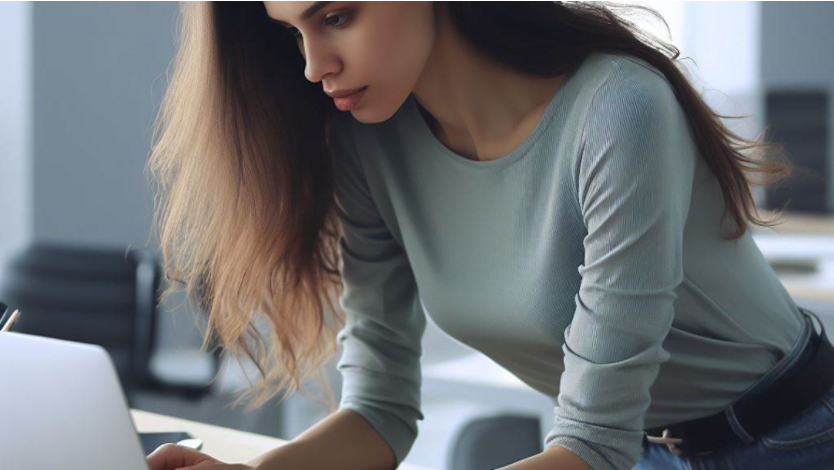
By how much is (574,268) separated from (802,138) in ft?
11.2

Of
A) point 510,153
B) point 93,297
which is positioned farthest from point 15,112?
point 510,153

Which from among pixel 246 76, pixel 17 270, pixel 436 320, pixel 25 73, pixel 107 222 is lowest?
pixel 107 222

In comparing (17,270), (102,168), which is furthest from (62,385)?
(102,168)

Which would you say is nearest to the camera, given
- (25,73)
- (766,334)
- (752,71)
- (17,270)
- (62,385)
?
(62,385)

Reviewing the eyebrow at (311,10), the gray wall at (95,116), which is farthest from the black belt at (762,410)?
the gray wall at (95,116)

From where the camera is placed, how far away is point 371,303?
1.25 m

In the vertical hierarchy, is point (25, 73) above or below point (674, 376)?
below

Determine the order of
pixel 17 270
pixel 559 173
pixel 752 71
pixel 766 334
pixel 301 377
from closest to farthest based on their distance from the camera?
1. pixel 559 173
2. pixel 766 334
3. pixel 301 377
4. pixel 17 270
5. pixel 752 71

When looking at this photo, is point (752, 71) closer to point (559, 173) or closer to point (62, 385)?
point (559, 173)

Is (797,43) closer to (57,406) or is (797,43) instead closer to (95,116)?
(95,116)

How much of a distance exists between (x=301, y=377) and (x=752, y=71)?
14.7 feet

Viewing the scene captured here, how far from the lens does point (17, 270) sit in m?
2.54

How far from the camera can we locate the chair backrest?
242cm

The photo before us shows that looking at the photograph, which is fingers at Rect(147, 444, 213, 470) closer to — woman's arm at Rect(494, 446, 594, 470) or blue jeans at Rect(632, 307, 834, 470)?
woman's arm at Rect(494, 446, 594, 470)
